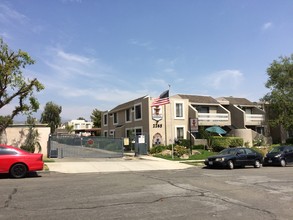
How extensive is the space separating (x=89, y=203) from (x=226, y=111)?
32792mm

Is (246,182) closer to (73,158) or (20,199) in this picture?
(20,199)

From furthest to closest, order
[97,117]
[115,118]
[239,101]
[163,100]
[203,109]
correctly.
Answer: [97,117] → [115,118] → [239,101] → [203,109] → [163,100]

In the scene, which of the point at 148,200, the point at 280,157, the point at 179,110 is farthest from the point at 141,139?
the point at 148,200

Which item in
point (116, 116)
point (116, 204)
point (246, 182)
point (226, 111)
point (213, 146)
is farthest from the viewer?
point (116, 116)

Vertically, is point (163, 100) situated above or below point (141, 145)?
above

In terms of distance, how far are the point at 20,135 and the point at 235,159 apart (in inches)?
592

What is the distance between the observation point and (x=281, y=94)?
4022cm

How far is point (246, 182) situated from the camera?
43.3ft

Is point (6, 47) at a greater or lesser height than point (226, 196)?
greater

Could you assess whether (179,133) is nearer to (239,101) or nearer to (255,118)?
(255,118)

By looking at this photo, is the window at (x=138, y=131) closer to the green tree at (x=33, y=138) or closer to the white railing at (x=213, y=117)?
the white railing at (x=213, y=117)

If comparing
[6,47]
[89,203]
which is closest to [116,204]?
[89,203]

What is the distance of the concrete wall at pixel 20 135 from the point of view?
935 inches

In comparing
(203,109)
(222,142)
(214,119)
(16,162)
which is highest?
(203,109)
